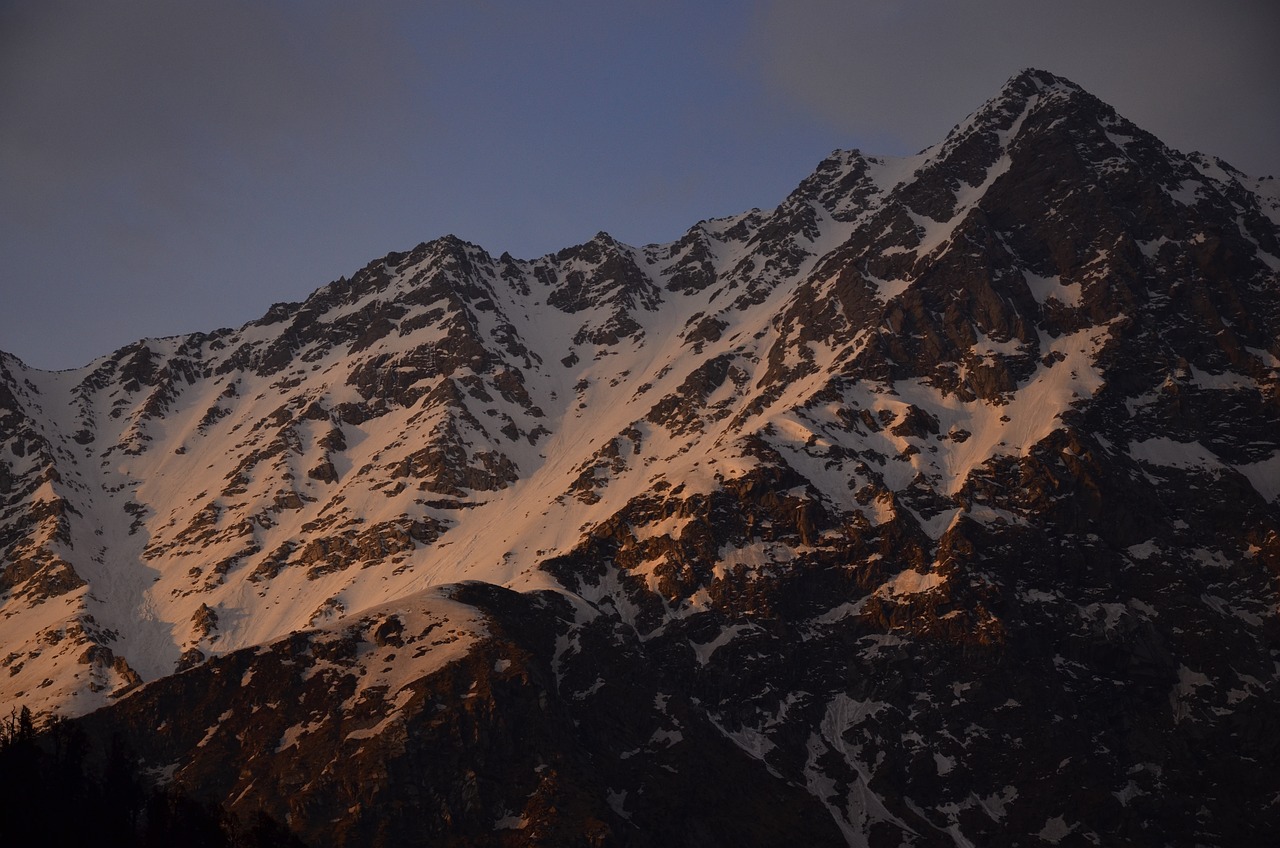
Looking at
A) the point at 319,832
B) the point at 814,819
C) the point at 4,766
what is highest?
the point at 4,766

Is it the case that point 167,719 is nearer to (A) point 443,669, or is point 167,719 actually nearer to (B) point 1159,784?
(A) point 443,669

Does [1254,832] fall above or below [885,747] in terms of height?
below

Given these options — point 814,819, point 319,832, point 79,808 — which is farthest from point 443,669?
point 79,808

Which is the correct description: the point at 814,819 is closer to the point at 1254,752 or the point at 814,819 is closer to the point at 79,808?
the point at 1254,752

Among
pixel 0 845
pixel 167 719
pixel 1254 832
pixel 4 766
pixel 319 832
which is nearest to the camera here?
pixel 0 845

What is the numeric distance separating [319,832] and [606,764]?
40.1 m

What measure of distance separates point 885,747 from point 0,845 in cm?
12877

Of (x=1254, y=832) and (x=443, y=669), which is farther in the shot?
(x=443, y=669)

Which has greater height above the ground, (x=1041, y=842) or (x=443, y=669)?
(x=443, y=669)

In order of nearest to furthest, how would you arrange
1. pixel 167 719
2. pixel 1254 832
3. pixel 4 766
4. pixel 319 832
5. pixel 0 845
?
pixel 0 845 → pixel 4 766 → pixel 319 832 → pixel 1254 832 → pixel 167 719

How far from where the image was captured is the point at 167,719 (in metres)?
188

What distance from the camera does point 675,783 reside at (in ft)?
591

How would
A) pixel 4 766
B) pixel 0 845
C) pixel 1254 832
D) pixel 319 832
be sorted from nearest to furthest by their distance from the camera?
1. pixel 0 845
2. pixel 4 766
3. pixel 319 832
4. pixel 1254 832

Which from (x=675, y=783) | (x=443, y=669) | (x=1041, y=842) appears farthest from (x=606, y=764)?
(x=1041, y=842)
